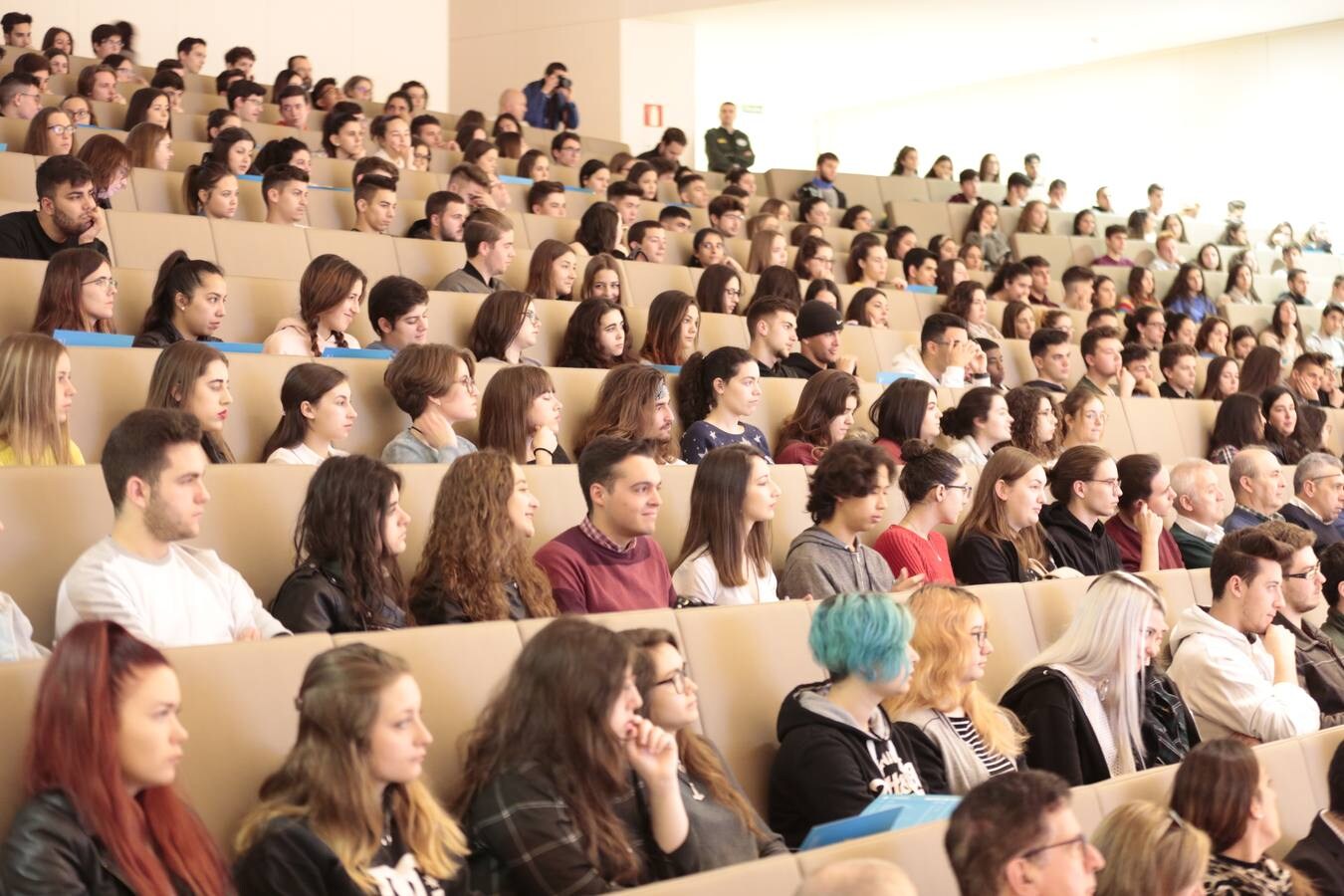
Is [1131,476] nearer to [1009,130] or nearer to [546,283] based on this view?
[546,283]

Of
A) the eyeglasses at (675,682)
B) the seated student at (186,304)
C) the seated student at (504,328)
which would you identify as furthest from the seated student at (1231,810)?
the seated student at (186,304)

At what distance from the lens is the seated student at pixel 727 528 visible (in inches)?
121

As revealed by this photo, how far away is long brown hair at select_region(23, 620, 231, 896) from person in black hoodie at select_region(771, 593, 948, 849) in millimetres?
979

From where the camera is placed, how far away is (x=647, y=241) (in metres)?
5.85

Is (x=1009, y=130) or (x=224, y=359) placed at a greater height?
(x=1009, y=130)

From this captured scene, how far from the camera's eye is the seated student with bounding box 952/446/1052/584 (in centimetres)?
359

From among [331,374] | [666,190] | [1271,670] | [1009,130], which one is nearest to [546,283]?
[331,374]

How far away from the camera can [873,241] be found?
659cm

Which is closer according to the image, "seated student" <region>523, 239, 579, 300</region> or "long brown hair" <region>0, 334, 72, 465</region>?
"long brown hair" <region>0, 334, 72, 465</region>

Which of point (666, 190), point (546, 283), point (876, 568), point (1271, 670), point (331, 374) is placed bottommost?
point (1271, 670)

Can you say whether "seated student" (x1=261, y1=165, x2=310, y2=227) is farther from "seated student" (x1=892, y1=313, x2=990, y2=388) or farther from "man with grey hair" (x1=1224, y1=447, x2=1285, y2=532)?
"man with grey hair" (x1=1224, y1=447, x2=1285, y2=532)

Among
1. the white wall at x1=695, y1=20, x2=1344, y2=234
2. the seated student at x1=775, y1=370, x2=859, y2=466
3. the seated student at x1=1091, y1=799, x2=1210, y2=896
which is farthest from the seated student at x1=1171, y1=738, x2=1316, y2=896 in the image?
the white wall at x1=695, y1=20, x2=1344, y2=234

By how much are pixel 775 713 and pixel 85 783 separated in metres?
1.24

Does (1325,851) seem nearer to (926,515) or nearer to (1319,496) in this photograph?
(926,515)
